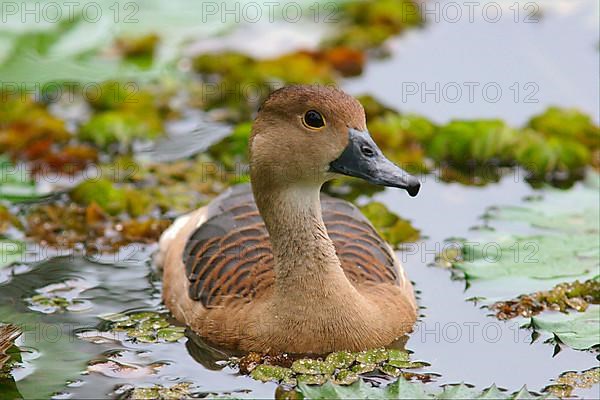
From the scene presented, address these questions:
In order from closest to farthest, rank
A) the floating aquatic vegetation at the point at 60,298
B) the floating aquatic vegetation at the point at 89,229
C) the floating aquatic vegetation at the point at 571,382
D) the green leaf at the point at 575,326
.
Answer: the floating aquatic vegetation at the point at 571,382, the green leaf at the point at 575,326, the floating aquatic vegetation at the point at 60,298, the floating aquatic vegetation at the point at 89,229

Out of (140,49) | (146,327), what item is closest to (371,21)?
(140,49)

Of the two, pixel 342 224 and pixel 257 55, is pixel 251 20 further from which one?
pixel 342 224

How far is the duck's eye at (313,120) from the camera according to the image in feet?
23.3

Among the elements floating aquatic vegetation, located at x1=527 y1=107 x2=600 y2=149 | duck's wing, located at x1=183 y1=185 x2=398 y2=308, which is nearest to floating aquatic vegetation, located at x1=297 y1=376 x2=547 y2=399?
duck's wing, located at x1=183 y1=185 x2=398 y2=308

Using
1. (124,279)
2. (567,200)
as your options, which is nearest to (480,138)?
(567,200)

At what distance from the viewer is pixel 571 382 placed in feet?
23.0

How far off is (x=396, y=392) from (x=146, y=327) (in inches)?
82.9

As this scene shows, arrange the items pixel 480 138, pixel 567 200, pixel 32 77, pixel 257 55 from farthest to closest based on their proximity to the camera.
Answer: pixel 257 55 → pixel 32 77 → pixel 480 138 → pixel 567 200

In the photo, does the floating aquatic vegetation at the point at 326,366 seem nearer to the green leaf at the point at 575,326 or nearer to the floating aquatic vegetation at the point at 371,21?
the green leaf at the point at 575,326

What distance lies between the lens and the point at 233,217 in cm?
816

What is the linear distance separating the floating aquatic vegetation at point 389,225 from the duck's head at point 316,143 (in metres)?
2.05

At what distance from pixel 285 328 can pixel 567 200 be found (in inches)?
125

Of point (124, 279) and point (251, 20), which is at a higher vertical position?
point (251, 20)

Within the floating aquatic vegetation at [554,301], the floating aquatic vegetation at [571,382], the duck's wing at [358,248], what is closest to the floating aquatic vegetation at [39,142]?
the duck's wing at [358,248]
